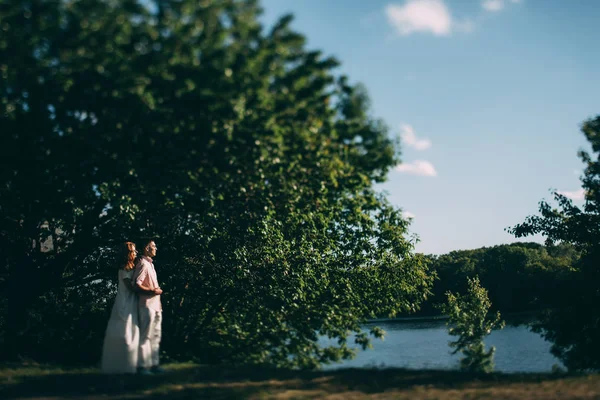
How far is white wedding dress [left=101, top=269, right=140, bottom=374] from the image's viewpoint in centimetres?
1113

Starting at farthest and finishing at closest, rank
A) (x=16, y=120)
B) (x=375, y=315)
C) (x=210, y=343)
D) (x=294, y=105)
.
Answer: (x=375, y=315)
(x=210, y=343)
(x=16, y=120)
(x=294, y=105)

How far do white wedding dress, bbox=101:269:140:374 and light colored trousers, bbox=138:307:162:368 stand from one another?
0.11m

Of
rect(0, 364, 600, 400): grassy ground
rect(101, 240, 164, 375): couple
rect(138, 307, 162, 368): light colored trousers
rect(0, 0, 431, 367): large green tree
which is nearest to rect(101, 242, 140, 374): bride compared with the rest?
rect(101, 240, 164, 375): couple

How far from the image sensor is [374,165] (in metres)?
13.2

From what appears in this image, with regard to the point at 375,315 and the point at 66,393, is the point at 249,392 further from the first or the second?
the point at 375,315

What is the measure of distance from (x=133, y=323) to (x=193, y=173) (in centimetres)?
349

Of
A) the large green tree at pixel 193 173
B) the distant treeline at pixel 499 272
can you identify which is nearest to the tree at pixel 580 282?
the large green tree at pixel 193 173

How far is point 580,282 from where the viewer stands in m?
18.8

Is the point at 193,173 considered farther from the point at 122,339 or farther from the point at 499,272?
the point at 499,272

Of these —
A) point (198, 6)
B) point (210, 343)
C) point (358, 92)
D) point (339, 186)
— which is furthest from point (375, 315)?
point (198, 6)

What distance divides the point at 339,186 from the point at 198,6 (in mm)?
5610

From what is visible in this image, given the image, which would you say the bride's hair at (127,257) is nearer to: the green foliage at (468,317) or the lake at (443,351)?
the green foliage at (468,317)

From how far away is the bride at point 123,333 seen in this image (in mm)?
11141

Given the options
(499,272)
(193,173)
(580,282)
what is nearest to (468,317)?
(580,282)
